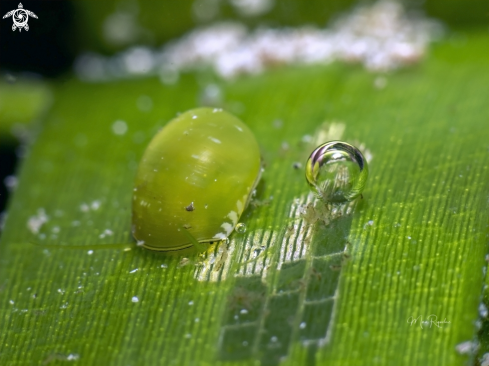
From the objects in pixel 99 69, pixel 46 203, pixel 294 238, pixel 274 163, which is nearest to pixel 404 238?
pixel 294 238

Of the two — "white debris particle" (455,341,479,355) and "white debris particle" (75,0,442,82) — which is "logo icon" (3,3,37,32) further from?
"white debris particle" (455,341,479,355)

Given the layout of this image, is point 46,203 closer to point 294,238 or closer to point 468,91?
point 294,238

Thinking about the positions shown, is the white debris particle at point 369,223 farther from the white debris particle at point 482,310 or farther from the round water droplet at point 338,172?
the white debris particle at point 482,310

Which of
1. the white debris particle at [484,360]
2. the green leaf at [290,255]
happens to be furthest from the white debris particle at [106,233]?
the white debris particle at [484,360]

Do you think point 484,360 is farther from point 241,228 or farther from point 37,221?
point 37,221

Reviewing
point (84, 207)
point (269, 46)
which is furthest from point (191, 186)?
point (269, 46)
